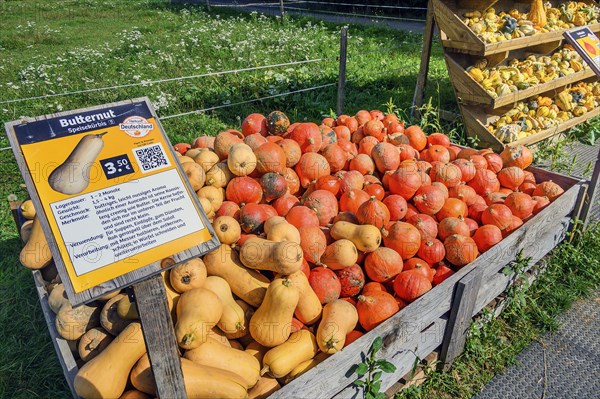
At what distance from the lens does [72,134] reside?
1.51m

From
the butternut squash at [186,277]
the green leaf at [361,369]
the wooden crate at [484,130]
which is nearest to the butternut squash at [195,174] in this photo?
the butternut squash at [186,277]

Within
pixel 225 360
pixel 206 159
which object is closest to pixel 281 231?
pixel 225 360

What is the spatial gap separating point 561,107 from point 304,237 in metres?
5.42

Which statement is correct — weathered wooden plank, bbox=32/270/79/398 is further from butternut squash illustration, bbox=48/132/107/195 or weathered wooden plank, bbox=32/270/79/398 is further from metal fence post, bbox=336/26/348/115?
metal fence post, bbox=336/26/348/115

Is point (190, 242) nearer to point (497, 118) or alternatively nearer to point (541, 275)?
point (541, 275)

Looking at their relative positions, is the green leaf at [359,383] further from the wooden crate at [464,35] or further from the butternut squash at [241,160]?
the wooden crate at [464,35]

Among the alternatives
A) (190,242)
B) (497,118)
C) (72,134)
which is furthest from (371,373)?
(497,118)

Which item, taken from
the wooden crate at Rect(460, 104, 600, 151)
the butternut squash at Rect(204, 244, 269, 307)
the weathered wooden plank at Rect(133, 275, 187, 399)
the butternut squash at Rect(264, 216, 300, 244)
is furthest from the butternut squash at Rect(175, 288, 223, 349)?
the wooden crate at Rect(460, 104, 600, 151)

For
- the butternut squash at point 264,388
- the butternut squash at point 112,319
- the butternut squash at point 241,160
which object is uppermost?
the butternut squash at point 241,160

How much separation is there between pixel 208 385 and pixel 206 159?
57.7 inches

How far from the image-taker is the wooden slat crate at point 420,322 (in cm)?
193

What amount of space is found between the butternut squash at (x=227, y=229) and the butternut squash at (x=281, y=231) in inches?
6.9

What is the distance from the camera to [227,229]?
7.59 ft

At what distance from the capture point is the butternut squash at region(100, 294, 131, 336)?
2.03 meters
